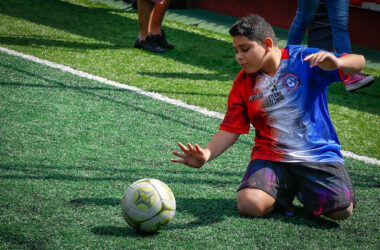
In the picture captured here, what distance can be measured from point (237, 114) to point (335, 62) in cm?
74

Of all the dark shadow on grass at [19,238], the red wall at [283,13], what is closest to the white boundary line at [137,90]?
the dark shadow on grass at [19,238]

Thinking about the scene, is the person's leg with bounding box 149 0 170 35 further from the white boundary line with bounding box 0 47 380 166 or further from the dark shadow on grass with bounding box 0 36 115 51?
the white boundary line with bounding box 0 47 380 166

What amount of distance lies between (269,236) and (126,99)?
2903mm

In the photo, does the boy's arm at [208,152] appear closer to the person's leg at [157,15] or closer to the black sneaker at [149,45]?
the black sneaker at [149,45]

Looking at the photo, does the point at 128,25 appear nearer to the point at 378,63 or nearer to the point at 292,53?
the point at 378,63

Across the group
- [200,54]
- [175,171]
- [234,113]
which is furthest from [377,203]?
[200,54]

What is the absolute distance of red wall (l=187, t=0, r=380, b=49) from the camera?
9258 millimetres

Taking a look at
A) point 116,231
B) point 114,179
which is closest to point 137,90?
point 114,179

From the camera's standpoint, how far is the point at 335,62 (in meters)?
2.94

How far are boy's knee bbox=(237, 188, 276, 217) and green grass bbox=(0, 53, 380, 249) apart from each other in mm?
56

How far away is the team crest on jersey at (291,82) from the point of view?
3266 millimetres

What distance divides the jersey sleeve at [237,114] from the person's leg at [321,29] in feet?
15.1

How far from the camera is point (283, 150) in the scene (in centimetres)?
328

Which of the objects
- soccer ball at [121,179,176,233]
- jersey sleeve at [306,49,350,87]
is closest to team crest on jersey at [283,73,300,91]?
jersey sleeve at [306,49,350,87]
